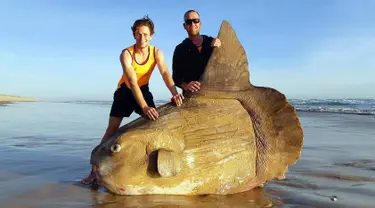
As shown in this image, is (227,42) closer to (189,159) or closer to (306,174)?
(189,159)

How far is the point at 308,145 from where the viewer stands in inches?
309

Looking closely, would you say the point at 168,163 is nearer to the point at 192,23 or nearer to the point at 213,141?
the point at 213,141

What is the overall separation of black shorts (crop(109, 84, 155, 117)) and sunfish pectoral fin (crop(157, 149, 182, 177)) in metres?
1.44

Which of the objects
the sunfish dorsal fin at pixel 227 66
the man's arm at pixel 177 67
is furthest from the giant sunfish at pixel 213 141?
the man's arm at pixel 177 67

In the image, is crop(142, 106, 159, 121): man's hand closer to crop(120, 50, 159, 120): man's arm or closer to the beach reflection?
crop(120, 50, 159, 120): man's arm

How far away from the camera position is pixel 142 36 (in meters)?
4.69

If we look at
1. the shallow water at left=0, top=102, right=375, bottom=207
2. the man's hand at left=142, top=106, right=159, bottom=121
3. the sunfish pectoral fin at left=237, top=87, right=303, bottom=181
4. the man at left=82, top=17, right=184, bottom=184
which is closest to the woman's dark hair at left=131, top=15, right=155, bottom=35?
the man at left=82, top=17, right=184, bottom=184

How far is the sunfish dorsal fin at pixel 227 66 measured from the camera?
15.0 ft

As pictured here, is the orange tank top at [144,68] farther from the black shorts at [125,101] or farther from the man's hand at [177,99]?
the man's hand at [177,99]

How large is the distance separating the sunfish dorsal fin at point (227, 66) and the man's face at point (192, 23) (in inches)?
29.1

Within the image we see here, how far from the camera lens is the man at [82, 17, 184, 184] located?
4.59 metres

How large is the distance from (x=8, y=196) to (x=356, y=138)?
807 centimetres

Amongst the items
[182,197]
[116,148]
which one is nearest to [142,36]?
[116,148]

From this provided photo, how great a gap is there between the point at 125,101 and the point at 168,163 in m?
1.68
